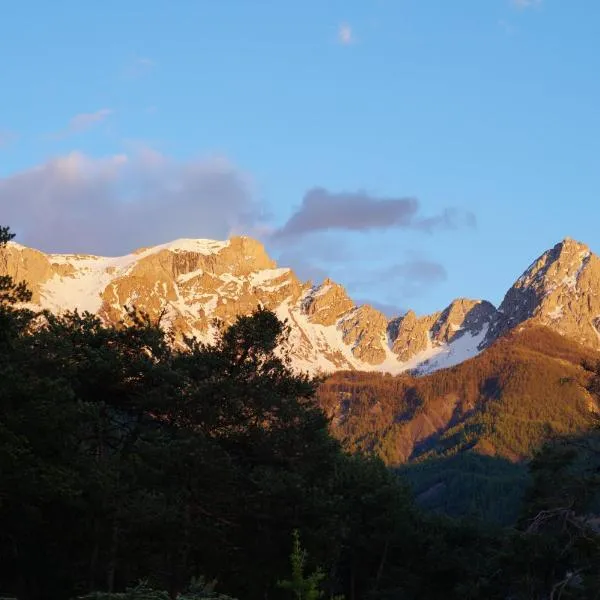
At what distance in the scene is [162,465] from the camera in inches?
1501

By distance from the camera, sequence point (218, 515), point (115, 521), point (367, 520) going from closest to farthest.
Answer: point (115, 521), point (218, 515), point (367, 520)

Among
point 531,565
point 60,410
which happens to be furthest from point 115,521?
point 531,565

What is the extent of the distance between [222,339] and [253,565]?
9725 millimetres

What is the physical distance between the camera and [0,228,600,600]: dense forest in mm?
31500

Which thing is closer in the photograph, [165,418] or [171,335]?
[165,418]

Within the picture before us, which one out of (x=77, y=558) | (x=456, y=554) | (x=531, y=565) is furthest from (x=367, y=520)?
(x=77, y=558)

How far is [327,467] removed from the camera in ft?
139

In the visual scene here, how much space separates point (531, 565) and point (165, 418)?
69.7 feet

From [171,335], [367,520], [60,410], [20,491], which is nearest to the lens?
[20,491]

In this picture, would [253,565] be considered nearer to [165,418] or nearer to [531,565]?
[165,418]

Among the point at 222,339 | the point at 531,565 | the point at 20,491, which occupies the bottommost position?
the point at 531,565

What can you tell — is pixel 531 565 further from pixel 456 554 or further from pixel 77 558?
pixel 77 558

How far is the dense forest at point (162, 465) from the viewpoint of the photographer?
3150 cm

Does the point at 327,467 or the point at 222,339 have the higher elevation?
the point at 222,339
